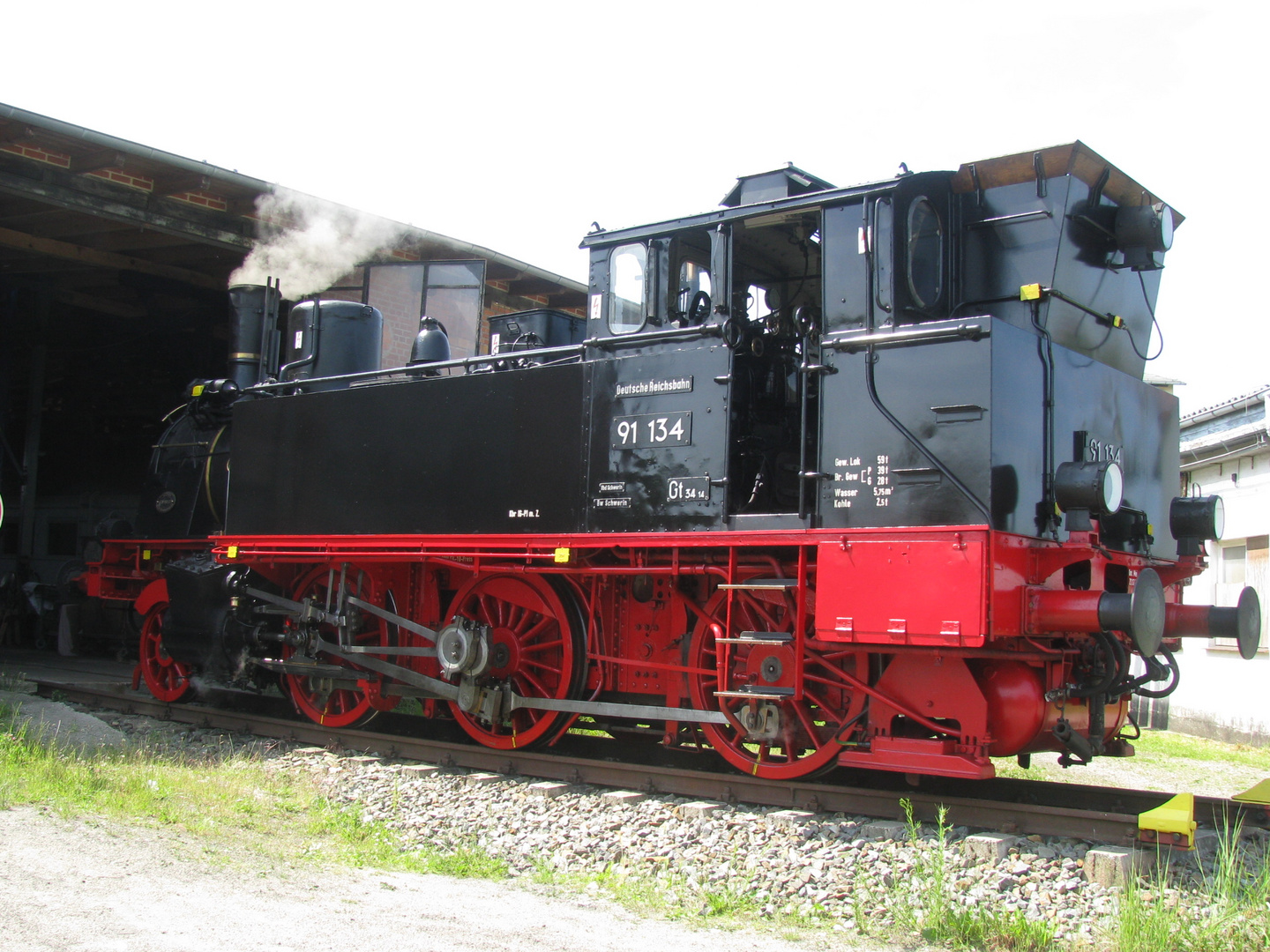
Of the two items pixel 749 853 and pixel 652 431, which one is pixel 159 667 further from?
pixel 749 853

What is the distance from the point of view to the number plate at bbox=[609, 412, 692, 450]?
21.1 feet

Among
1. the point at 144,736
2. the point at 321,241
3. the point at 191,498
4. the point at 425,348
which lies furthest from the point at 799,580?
the point at 321,241

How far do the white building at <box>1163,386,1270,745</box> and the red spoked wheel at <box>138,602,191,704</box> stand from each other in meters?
10.0

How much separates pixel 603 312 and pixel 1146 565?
149 inches

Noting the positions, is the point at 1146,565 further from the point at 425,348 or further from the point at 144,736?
the point at 144,736

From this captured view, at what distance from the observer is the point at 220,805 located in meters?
6.17

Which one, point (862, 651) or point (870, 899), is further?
point (862, 651)

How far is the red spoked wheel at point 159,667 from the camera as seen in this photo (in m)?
10.1

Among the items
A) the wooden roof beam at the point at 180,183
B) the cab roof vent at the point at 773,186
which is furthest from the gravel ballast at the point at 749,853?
the wooden roof beam at the point at 180,183

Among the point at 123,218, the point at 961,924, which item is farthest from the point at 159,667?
the point at 961,924

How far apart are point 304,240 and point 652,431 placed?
27.6 feet

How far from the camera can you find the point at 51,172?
11.9m

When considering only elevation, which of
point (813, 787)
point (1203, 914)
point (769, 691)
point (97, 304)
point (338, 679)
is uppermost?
point (97, 304)

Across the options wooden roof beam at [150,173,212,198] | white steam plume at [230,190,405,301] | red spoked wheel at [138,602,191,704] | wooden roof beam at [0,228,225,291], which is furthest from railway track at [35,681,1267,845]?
wooden roof beam at [0,228,225,291]
